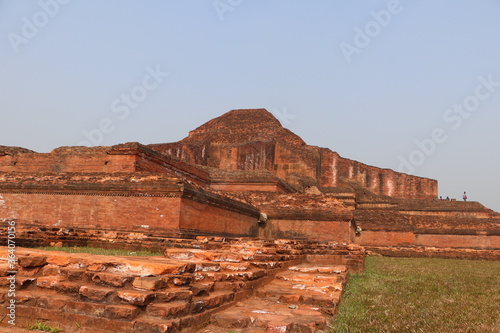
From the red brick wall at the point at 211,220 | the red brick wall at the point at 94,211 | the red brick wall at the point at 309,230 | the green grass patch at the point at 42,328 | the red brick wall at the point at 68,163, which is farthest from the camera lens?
the red brick wall at the point at 309,230

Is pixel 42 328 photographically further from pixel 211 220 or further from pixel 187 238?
pixel 211 220


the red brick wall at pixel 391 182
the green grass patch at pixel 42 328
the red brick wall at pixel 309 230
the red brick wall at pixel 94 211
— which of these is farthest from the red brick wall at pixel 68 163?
the red brick wall at pixel 391 182

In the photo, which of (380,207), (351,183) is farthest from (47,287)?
(351,183)

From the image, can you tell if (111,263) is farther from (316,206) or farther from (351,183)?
(351,183)

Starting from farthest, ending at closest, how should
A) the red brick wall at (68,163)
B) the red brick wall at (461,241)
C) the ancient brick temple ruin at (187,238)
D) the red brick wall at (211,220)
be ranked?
1. the red brick wall at (461,241)
2. the red brick wall at (68,163)
3. the red brick wall at (211,220)
4. the ancient brick temple ruin at (187,238)

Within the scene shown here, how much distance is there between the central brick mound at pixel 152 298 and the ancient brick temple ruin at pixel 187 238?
11 mm

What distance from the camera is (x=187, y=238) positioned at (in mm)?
8805

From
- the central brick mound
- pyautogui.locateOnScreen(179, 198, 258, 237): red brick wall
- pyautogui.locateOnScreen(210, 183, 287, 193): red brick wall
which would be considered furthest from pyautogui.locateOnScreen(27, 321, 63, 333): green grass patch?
pyautogui.locateOnScreen(210, 183, 287, 193): red brick wall

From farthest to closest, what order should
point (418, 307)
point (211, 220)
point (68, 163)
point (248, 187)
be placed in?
point (248, 187)
point (68, 163)
point (211, 220)
point (418, 307)

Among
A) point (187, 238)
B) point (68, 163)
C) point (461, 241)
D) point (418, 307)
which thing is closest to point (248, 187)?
point (68, 163)

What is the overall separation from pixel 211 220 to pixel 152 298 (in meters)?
7.04

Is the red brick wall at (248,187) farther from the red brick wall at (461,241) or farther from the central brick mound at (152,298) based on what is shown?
the central brick mound at (152,298)

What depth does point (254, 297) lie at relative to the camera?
4789mm

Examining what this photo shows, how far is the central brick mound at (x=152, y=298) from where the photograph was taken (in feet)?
10.2
